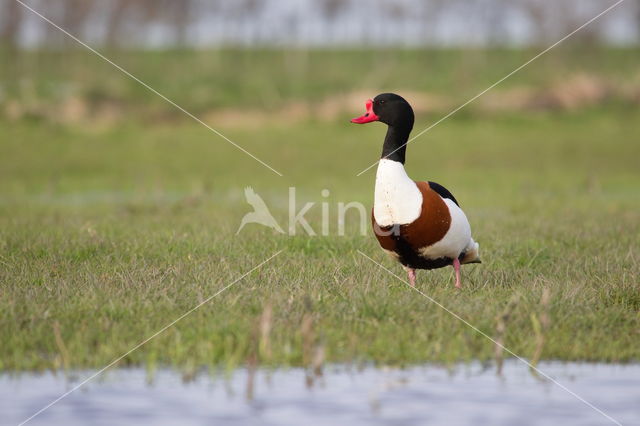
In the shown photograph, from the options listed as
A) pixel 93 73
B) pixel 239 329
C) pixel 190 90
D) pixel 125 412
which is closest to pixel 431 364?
pixel 239 329

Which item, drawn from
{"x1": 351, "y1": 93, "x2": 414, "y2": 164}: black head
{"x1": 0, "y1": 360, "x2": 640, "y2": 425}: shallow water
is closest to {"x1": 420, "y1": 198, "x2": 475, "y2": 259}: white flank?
{"x1": 351, "y1": 93, "x2": 414, "y2": 164}: black head

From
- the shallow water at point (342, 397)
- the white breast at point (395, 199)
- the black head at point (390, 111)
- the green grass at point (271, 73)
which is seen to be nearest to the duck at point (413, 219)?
the white breast at point (395, 199)

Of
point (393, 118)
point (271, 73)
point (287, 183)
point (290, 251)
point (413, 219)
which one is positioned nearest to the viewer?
point (413, 219)

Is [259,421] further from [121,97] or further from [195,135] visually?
[121,97]

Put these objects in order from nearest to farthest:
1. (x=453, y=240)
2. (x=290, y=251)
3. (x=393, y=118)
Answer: (x=453, y=240) < (x=393, y=118) < (x=290, y=251)

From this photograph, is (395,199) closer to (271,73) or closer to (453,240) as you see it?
(453,240)

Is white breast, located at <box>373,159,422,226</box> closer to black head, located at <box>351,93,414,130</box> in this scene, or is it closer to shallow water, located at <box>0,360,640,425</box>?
black head, located at <box>351,93,414,130</box>

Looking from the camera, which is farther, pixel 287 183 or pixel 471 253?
pixel 287 183

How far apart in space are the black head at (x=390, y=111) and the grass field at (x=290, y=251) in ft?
3.99

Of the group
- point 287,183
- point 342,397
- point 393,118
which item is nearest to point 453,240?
point 393,118

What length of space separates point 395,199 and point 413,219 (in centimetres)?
20

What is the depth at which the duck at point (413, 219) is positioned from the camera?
25.7 feet

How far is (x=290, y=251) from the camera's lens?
32.7 ft

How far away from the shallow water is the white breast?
167cm
